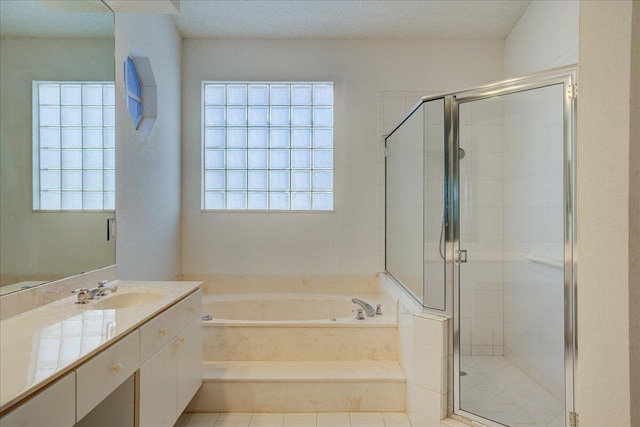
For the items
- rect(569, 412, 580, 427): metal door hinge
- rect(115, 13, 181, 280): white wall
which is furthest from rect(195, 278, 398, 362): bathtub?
rect(569, 412, 580, 427): metal door hinge

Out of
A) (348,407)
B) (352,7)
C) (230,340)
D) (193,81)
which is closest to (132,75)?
(193,81)

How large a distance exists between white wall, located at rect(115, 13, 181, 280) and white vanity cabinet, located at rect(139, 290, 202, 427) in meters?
0.69

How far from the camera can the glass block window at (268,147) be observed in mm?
3678

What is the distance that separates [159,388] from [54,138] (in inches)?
44.1

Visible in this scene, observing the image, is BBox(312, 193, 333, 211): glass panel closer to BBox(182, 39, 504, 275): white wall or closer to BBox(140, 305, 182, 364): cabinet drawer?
BBox(182, 39, 504, 275): white wall

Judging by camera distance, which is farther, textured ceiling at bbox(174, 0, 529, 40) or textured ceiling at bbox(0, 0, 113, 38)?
textured ceiling at bbox(174, 0, 529, 40)

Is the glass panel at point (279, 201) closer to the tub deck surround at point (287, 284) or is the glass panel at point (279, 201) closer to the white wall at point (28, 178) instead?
the tub deck surround at point (287, 284)

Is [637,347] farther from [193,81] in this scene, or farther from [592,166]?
[193,81]

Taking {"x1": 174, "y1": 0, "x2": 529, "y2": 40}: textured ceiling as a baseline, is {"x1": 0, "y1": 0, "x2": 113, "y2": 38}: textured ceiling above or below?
below

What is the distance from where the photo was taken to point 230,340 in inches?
105

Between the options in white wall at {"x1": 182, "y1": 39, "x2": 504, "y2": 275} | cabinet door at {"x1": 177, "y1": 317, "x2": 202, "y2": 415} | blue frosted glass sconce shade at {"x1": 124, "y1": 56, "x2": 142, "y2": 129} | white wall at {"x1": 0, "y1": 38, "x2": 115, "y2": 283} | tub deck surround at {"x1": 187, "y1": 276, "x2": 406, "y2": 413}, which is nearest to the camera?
white wall at {"x1": 0, "y1": 38, "x2": 115, "y2": 283}

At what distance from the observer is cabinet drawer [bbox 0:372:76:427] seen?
0.87m

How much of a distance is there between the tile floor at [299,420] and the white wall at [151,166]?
0.96 m

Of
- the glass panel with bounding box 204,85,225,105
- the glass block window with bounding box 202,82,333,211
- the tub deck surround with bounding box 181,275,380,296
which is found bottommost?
the tub deck surround with bounding box 181,275,380,296
